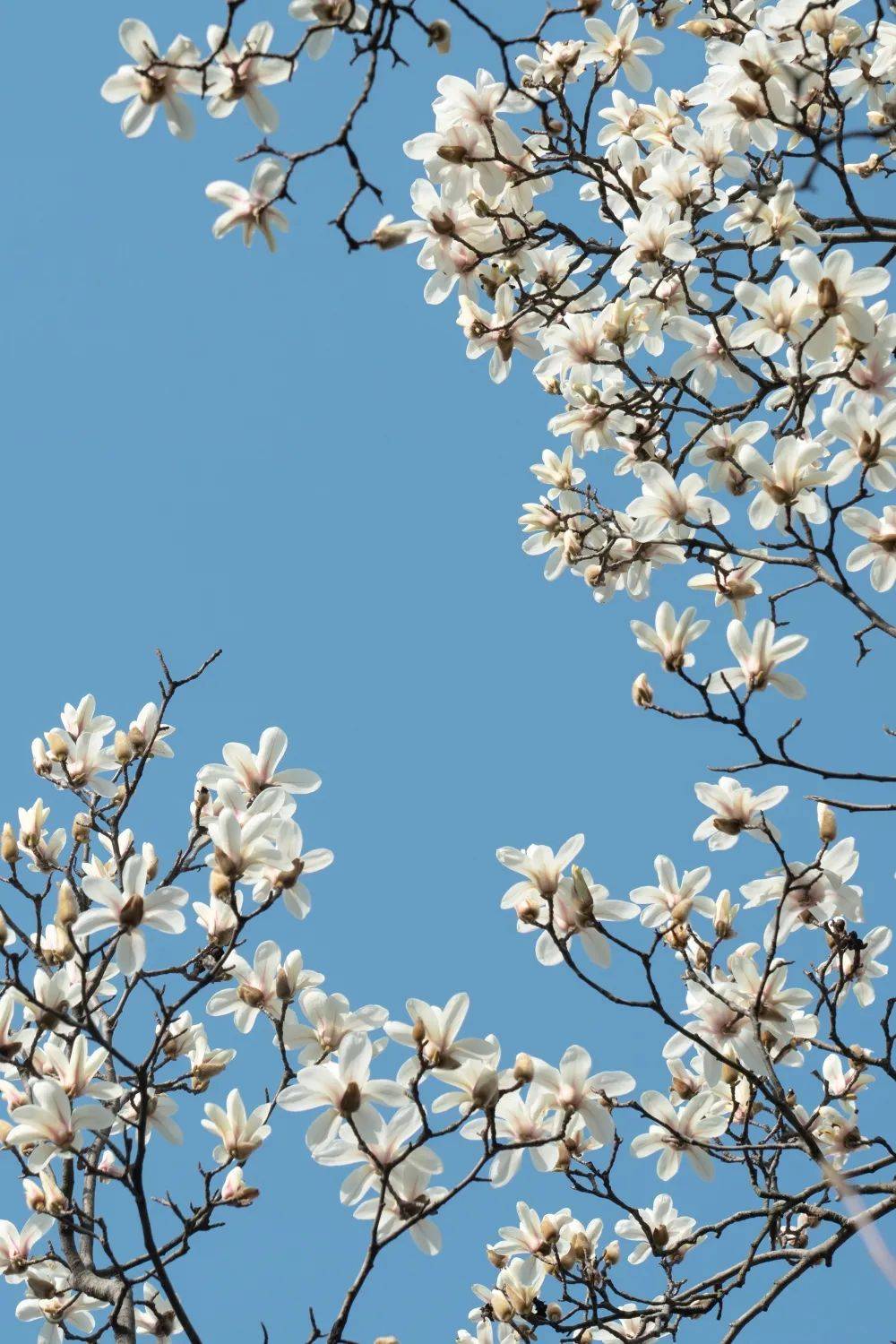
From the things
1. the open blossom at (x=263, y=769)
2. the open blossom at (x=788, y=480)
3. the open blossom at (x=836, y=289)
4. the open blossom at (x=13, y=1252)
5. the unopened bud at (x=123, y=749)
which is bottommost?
the open blossom at (x=13, y=1252)

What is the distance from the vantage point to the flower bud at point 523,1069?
2.64 meters

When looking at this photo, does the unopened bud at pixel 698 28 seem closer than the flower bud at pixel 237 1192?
No

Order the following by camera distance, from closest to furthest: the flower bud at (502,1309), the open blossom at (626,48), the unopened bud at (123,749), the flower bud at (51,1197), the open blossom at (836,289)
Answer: the flower bud at (51,1197) → the open blossom at (836,289) → the flower bud at (502,1309) → the unopened bud at (123,749) → the open blossom at (626,48)

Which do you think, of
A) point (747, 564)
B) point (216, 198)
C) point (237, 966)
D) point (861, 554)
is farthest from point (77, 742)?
point (861, 554)

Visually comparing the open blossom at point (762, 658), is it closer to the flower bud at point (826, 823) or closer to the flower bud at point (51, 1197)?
the flower bud at point (826, 823)

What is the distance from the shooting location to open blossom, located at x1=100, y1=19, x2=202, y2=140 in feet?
8.82

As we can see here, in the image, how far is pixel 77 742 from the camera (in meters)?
3.80

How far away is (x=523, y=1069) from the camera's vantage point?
2645 mm

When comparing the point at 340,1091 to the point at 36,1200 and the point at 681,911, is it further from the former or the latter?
the point at 681,911

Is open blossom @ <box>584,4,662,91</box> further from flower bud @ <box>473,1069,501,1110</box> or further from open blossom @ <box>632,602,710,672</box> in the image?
flower bud @ <box>473,1069,501,1110</box>

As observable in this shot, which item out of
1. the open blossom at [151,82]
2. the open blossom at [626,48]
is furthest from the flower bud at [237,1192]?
the open blossom at [626,48]

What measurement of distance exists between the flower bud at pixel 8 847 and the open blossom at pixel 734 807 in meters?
1.75

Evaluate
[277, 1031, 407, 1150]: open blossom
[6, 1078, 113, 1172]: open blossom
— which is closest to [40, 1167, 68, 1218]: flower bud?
[6, 1078, 113, 1172]: open blossom

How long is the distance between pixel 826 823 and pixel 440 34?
2030mm
